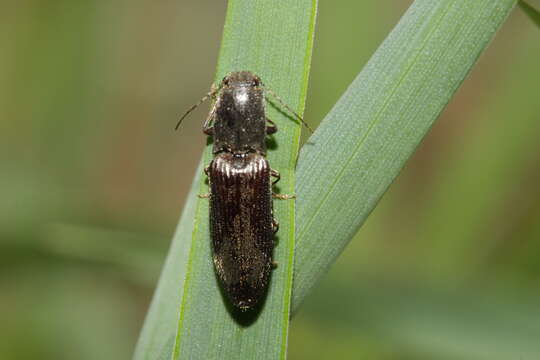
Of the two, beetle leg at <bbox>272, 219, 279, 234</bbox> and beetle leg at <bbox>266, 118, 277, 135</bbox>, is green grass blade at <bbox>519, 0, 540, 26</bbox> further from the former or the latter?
beetle leg at <bbox>272, 219, 279, 234</bbox>

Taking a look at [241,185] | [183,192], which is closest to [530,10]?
[241,185]

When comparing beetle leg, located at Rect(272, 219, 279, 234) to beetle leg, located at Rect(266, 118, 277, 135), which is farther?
beetle leg, located at Rect(266, 118, 277, 135)

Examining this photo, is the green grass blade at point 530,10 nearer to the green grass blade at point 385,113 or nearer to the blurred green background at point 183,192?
the green grass blade at point 385,113

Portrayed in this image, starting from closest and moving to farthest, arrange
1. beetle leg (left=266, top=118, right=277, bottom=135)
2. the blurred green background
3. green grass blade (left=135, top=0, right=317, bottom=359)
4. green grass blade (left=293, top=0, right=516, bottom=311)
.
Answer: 1. green grass blade (left=293, top=0, right=516, bottom=311)
2. green grass blade (left=135, top=0, right=317, bottom=359)
3. beetle leg (left=266, top=118, right=277, bottom=135)
4. the blurred green background

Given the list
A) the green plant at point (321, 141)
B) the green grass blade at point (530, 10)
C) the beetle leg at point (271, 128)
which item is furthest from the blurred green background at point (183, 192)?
the green grass blade at point (530, 10)

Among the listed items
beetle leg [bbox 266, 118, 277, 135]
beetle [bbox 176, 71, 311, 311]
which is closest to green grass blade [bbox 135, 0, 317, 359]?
beetle [bbox 176, 71, 311, 311]
